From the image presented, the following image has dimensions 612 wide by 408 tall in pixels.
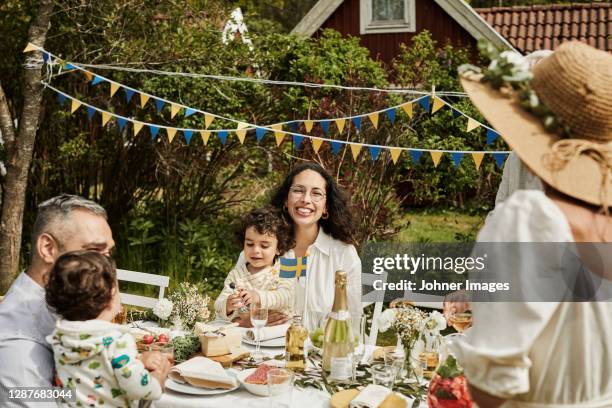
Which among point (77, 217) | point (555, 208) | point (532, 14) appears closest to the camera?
point (555, 208)

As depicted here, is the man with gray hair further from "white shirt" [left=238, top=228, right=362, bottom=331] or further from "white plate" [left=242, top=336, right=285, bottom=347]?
"white shirt" [left=238, top=228, right=362, bottom=331]

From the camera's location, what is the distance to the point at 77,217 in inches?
87.9

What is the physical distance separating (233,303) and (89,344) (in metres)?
1.25

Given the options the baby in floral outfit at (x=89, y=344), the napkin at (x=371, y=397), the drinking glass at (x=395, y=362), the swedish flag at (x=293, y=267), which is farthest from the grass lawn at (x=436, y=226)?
the baby in floral outfit at (x=89, y=344)

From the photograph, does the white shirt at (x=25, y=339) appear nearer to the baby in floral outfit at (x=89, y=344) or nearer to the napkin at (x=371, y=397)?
the baby in floral outfit at (x=89, y=344)

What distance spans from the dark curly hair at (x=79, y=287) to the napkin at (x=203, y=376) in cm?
50

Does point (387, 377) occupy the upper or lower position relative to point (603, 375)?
lower

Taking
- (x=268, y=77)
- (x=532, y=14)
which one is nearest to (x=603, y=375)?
(x=268, y=77)

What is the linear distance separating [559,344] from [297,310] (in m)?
2.47

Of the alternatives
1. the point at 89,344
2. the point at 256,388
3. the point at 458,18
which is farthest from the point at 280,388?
→ the point at 458,18

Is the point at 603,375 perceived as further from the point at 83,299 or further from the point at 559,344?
the point at 83,299

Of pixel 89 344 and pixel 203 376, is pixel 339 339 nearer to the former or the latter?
pixel 203 376

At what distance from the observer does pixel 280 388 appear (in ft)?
7.07

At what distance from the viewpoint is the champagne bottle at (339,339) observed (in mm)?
2443
